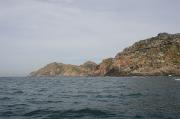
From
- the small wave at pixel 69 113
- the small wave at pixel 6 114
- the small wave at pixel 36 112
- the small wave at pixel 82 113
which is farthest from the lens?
the small wave at pixel 36 112

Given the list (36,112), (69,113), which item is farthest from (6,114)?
(69,113)

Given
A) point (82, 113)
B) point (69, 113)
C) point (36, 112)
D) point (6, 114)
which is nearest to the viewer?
point (6, 114)

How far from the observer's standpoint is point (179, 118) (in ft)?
83.7

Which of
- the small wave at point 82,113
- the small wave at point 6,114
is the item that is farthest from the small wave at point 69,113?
the small wave at point 6,114

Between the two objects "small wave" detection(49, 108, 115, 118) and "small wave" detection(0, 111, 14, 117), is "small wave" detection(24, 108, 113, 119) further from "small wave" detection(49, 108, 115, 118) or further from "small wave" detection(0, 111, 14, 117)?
"small wave" detection(0, 111, 14, 117)

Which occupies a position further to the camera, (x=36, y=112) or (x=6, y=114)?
(x=36, y=112)

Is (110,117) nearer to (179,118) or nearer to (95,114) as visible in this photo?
(95,114)

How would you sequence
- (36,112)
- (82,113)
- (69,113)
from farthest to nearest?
(36,112) → (69,113) → (82,113)

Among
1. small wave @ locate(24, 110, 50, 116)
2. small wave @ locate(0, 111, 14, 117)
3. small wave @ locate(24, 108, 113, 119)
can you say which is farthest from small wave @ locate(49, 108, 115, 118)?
small wave @ locate(0, 111, 14, 117)

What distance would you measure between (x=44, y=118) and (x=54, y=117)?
1.09 m

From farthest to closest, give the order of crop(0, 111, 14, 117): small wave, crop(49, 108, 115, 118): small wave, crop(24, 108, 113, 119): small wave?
crop(49, 108, 115, 118): small wave
crop(24, 108, 113, 119): small wave
crop(0, 111, 14, 117): small wave

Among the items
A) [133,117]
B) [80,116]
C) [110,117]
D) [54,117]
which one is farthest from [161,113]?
[54,117]

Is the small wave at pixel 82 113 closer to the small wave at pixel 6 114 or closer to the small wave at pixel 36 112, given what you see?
the small wave at pixel 36 112

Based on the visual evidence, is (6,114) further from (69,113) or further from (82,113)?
(82,113)
